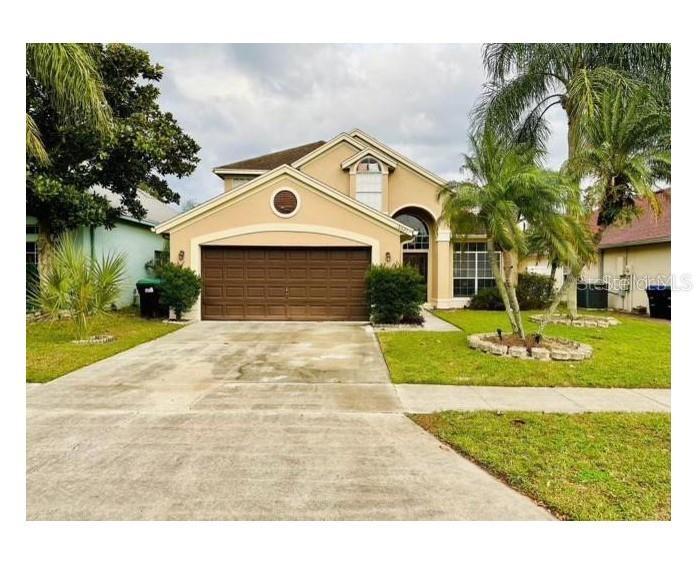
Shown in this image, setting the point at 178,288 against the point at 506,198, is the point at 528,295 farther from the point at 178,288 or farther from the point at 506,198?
the point at 178,288

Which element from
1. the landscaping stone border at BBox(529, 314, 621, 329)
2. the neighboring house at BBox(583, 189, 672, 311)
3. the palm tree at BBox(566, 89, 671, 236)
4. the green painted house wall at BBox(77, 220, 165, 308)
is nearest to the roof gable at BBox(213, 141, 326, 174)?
the green painted house wall at BBox(77, 220, 165, 308)

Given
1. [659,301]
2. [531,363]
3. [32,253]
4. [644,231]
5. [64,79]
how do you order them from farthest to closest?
[644,231] → [32,253] → [659,301] → [64,79] → [531,363]

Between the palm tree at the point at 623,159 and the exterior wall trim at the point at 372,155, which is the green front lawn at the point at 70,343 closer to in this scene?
the exterior wall trim at the point at 372,155

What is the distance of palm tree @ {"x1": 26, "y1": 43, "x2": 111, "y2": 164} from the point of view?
7.65 meters

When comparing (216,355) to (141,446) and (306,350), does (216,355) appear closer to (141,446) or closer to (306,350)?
(306,350)

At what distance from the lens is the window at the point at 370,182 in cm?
1736

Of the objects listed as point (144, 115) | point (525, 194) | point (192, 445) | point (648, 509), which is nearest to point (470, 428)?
point (648, 509)

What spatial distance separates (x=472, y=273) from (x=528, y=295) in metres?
2.41

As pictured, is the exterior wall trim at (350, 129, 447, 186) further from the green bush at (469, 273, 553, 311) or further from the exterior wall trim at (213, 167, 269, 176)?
the exterior wall trim at (213, 167, 269, 176)

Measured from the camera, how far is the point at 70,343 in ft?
30.7

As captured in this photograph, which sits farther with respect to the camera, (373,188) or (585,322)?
(373,188)

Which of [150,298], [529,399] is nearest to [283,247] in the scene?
[150,298]

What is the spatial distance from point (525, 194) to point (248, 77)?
18.8 ft

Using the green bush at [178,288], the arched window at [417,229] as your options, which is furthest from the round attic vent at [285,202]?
the arched window at [417,229]
